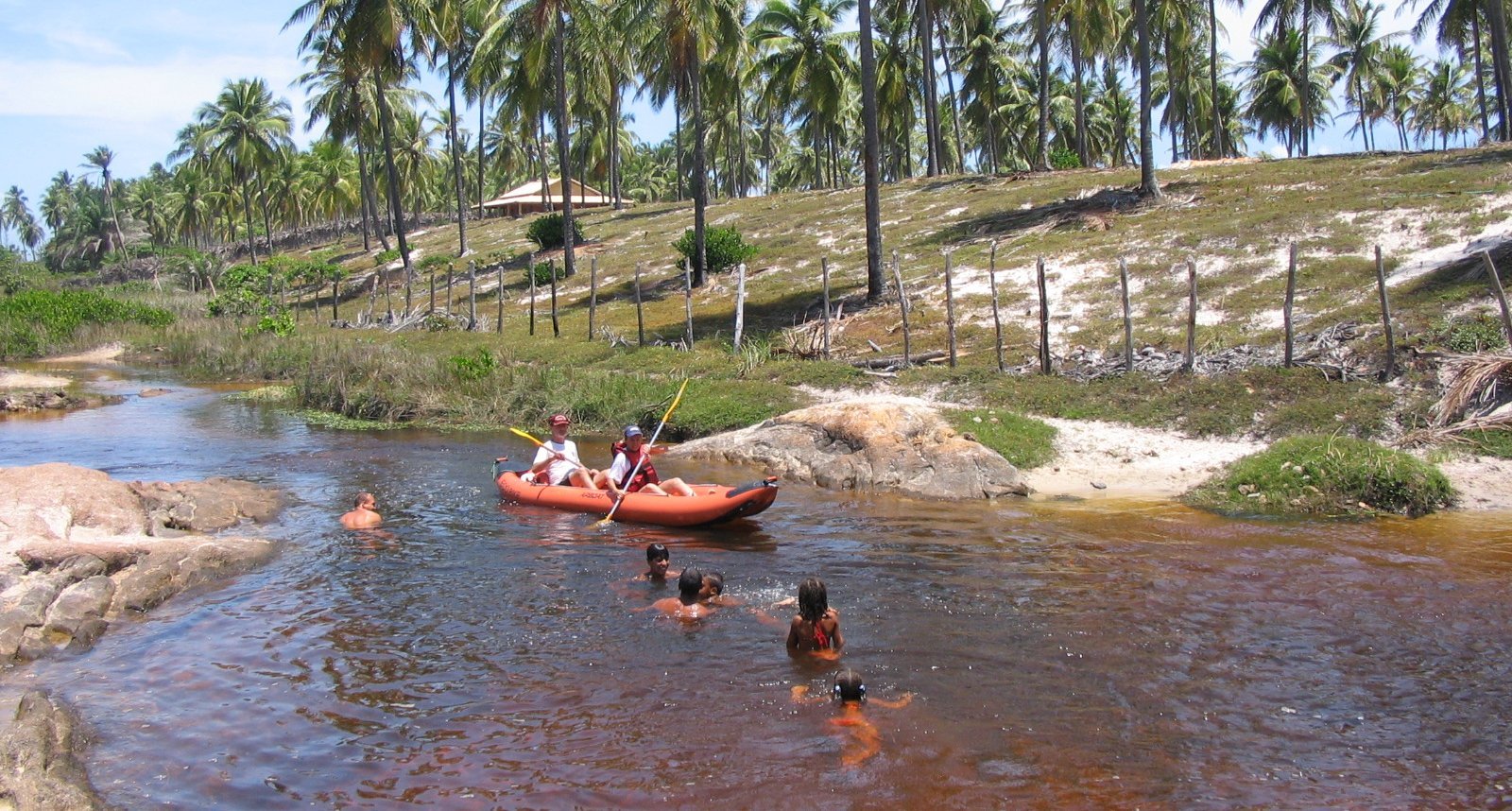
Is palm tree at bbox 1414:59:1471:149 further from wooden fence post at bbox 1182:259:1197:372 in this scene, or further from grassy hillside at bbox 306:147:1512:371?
wooden fence post at bbox 1182:259:1197:372

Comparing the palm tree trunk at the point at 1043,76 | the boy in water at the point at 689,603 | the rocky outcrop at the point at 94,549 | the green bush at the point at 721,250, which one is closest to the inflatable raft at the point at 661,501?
the boy in water at the point at 689,603

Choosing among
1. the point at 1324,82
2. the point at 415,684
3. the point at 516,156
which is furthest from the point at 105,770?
the point at 516,156

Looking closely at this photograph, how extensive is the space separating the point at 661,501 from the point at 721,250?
17475 millimetres

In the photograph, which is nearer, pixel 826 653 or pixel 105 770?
pixel 105 770

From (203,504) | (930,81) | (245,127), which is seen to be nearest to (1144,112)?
(930,81)

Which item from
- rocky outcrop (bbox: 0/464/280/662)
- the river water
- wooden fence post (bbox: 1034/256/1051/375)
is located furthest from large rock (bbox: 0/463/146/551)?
wooden fence post (bbox: 1034/256/1051/375)

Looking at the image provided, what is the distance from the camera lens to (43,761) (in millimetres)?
5379

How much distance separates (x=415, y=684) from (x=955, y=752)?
139 inches

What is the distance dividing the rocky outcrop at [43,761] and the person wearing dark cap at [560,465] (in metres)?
6.70

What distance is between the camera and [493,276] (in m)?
36.6

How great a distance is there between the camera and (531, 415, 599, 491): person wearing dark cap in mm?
12672

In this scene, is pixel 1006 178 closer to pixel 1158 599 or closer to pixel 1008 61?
pixel 1008 61

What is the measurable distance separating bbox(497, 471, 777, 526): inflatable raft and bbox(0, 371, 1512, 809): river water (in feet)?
0.86

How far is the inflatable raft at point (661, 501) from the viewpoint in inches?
428
